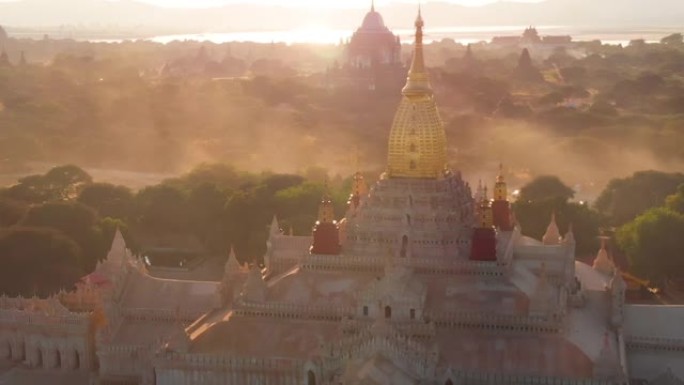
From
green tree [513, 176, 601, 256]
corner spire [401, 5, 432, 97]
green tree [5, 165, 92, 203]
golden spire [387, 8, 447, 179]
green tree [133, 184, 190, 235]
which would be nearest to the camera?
golden spire [387, 8, 447, 179]

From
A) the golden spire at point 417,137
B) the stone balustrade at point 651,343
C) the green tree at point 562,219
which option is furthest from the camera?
the green tree at point 562,219

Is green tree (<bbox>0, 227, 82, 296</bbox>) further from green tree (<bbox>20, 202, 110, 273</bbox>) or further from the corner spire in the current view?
the corner spire

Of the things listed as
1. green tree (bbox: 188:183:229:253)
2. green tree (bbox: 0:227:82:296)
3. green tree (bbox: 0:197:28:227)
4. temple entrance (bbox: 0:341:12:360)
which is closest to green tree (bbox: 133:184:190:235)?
green tree (bbox: 188:183:229:253)

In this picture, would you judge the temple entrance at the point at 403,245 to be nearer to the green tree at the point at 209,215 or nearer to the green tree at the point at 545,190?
the green tree at the point at 209,215

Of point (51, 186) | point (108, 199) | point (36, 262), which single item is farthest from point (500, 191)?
point (51, 186)

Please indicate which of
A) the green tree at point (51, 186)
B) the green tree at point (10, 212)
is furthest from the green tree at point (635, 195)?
the green tree at point (51, 186)

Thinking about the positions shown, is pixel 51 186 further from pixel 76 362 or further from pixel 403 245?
pixel 403 245

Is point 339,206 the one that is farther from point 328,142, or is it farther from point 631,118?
point 631,118
